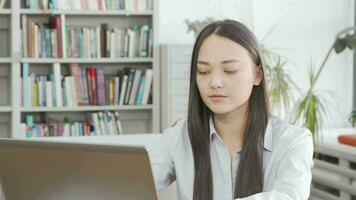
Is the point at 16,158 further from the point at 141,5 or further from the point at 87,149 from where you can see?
the point at 141,5

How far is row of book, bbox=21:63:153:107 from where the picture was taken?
481 centimetres

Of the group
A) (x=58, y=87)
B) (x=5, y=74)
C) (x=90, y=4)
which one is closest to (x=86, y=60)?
(x=58, y=87)

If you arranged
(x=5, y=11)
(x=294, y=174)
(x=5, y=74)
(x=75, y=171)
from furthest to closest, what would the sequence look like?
(x=5, y=74) < (x=5, y=11) < (x=294, y=174) < (x=75, y=171)

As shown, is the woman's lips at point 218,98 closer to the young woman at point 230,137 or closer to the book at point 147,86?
the young woman at point 230,137

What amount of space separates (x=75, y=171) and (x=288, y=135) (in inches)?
23.2

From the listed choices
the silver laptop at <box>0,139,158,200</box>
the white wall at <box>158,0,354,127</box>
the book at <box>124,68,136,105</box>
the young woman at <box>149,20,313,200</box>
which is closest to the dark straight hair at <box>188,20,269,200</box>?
the young woman at <box>149,20,313,200</box>

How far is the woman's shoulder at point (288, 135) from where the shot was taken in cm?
155

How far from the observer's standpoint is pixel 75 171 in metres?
1.18

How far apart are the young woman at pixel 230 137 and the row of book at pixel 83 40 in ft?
10.7

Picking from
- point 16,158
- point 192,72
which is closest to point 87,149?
point 16,158

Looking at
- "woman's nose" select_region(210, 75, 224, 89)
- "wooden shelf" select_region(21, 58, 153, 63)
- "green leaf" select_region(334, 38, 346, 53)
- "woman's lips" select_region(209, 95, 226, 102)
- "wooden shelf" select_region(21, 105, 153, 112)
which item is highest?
"green leaf" select_region(334, 38, 346, 53)

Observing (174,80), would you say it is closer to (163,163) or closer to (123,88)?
(123,88)

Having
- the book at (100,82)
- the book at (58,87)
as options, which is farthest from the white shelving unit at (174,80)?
the book at (58,87)

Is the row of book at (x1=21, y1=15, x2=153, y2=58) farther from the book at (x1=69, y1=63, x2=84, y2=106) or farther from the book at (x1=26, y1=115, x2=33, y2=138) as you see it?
the book at (x1=26, y1=115, x2=33, y2=138)
